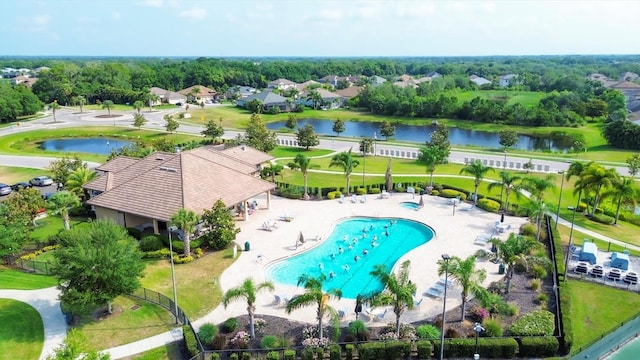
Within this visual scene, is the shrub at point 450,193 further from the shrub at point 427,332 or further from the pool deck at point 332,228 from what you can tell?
the shrub at point 427,332

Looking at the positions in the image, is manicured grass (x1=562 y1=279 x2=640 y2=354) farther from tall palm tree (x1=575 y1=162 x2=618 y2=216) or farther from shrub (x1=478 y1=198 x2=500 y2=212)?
tall palm tree (x1=575 y1=162 x2=618 y2=216)

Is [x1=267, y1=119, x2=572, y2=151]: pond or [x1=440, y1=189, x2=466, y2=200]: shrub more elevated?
[x1=440, y1=189, x2=466, y2=200]: shrub

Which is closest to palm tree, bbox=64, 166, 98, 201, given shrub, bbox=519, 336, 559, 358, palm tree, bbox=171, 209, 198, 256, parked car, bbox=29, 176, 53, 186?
parked car, bbox=29, 176, 53, 186

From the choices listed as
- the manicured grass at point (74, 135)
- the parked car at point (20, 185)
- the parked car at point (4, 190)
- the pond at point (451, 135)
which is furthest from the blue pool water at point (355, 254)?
the pond at point (451, 135)

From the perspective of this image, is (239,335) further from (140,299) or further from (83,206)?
(83,206)

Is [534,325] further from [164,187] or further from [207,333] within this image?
[164,187]

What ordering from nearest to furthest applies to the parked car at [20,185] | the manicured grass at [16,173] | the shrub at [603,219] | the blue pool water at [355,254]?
1. the blue pool water at [355,254]
2. the shrub at [603,219]
3. the parked car at [20,185]
4. the manicured grass at [16,173]

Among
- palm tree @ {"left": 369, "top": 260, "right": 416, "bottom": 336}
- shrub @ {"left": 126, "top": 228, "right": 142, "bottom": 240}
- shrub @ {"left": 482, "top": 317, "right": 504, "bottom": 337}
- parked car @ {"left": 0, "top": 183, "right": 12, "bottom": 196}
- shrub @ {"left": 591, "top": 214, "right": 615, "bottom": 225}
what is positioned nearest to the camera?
palm tree @ {"left": 369, "top": 260, "right": 416, "bottom": 336}
